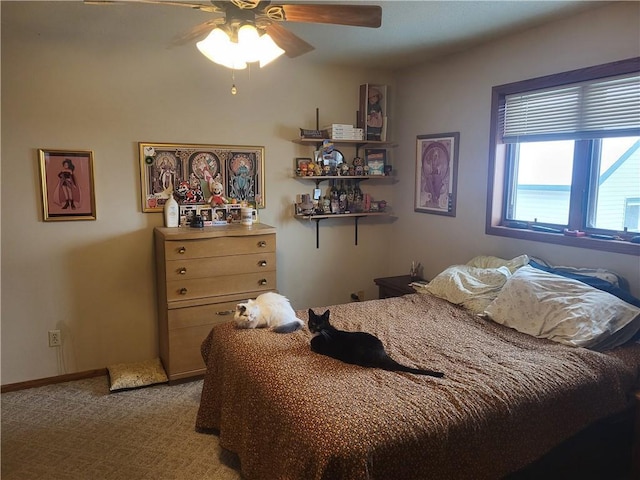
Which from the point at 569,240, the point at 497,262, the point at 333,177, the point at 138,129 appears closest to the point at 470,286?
the point at 497,262

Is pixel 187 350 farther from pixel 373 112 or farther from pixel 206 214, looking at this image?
pixel 373 112

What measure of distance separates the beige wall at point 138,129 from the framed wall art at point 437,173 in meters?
0.08

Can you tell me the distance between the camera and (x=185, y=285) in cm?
309

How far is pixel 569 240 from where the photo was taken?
2762mm

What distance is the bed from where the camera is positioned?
1.53 metres

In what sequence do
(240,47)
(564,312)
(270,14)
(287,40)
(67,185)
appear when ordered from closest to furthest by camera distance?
(270,14)
(240,47)
(287,40)
(564,312)
(67,185)

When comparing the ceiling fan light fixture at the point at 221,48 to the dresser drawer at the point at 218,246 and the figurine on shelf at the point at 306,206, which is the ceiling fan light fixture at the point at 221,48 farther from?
the figurine on shelf at the point at 306,206

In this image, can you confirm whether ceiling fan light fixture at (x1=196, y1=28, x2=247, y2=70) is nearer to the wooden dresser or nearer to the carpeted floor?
the wooden dresser

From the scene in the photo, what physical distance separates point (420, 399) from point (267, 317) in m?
1.02

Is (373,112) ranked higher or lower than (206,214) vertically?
higher

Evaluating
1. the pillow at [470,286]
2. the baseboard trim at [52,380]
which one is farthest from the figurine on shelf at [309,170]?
the baseboard trim at [52,380]

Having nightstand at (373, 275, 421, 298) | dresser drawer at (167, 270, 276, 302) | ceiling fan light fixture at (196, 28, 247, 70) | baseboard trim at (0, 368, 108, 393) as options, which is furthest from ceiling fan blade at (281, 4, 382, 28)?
baseboard trim at (0, 368, 108, 393)

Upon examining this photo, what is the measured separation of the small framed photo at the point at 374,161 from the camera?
13.3 feet

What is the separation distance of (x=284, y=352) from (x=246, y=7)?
1508 mm
